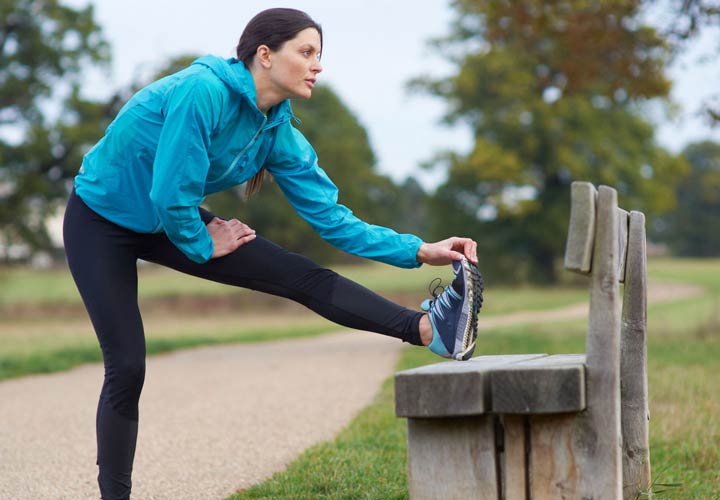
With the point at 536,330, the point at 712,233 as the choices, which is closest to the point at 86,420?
the point at 536,330

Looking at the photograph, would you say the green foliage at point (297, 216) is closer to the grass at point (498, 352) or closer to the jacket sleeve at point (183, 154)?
the grass at point (498, 352)

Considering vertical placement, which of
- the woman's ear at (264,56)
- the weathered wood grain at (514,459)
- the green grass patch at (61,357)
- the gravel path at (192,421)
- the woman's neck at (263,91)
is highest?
the woman's ear at (264,56)

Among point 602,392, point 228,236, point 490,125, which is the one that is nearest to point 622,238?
point 602,392

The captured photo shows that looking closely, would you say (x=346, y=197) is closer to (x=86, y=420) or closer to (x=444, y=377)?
(x=86, y=420)

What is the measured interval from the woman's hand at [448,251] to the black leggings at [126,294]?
21 centimetres

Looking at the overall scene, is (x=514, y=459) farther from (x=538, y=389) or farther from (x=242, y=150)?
(x=242, y=150)

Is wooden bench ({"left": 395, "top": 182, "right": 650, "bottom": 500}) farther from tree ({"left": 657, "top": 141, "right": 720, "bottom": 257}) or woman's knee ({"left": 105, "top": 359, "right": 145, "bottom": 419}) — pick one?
tree ({"left": 657, "top": 141, "right": 720, "bottom": 257})

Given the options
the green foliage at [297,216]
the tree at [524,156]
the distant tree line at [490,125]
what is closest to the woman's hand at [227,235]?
the distant tree line at [490,125]

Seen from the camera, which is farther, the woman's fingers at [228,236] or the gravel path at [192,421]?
the gravel path at [192,421]

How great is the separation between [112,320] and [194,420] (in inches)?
148

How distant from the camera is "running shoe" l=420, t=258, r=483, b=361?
3350mm

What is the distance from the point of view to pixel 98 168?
3691 millimetres

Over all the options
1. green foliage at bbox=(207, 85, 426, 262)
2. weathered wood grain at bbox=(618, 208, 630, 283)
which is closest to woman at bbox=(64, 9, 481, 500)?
weathered wood grain at bbox=(618, 208, 630, 283)

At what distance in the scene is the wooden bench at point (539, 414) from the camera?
2.94m
